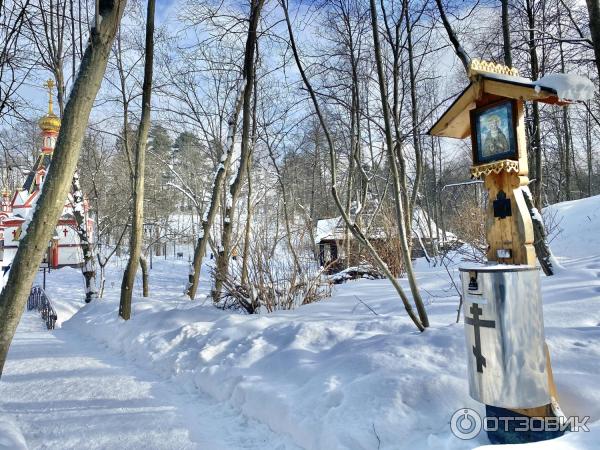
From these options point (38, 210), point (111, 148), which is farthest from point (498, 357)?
point (111, 148)

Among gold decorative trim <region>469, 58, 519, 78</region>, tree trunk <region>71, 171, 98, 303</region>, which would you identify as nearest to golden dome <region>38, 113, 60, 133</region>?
tree trunk <region>71, 171, 98, 303</region>

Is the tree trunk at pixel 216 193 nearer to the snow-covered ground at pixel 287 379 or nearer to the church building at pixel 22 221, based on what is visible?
the snow-covered ground at pixel 287 379

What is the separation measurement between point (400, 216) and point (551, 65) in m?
7.02

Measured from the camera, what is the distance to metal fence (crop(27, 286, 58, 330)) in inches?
460

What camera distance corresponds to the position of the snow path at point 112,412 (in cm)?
348

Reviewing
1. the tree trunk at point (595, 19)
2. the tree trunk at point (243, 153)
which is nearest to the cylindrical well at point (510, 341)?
the tree trunk at point (595, 19)

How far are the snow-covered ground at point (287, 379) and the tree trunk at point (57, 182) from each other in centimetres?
123

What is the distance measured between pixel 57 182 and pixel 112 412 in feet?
7.51

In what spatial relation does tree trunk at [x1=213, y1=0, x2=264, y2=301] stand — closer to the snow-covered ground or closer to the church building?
the snow-covered ground

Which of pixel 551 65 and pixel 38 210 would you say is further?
pixel 551 65

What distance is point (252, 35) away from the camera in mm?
8281

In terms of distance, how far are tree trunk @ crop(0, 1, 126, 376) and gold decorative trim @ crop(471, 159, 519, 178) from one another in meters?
3.22

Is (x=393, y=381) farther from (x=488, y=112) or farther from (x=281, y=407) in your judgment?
(x=488, y=112)

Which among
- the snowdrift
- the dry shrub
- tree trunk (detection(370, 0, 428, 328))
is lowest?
the snowdrift
